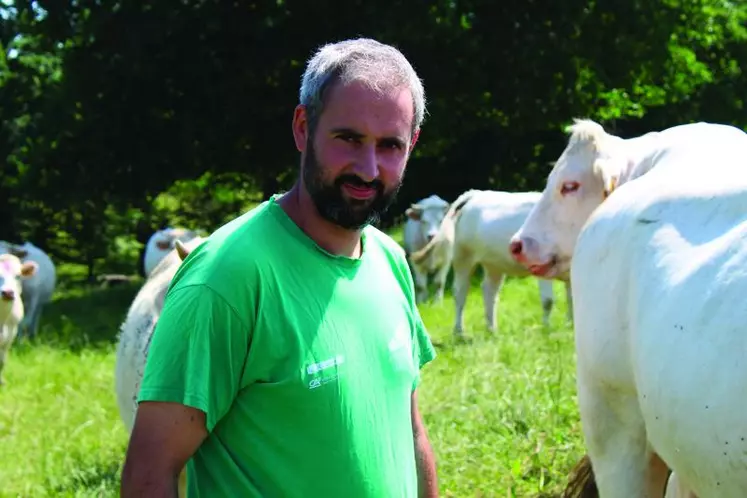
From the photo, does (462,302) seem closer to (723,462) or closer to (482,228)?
(482,228)

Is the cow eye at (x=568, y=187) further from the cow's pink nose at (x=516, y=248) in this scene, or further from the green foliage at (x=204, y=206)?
the green foliage at (x=204, y=206)

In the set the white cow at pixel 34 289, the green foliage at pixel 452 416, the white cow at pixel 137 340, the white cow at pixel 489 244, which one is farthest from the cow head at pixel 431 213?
the white cow at pixel 137 340

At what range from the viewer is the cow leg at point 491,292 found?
12.4 meters

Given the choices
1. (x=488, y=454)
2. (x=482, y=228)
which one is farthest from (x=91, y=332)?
(x=488, y=454)

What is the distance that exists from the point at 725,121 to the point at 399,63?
27.9m

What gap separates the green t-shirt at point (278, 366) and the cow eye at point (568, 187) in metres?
2.37

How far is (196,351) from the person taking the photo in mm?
1923

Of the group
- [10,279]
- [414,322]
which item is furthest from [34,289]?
[414,322]

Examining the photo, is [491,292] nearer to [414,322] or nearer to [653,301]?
[653,301]

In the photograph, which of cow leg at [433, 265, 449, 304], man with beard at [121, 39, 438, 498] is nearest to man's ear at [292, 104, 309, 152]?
man with beard at [121, 39, 438, 498]

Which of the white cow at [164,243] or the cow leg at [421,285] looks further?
the cow leg at [421,285]

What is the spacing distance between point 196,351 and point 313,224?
432 mm

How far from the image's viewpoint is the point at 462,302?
12.9m

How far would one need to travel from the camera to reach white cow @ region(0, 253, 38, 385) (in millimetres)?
11234
